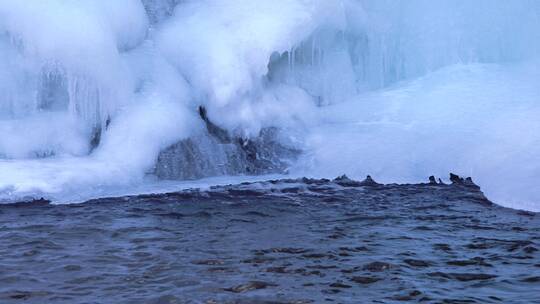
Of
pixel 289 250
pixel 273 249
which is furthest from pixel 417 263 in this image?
pixel 273 249

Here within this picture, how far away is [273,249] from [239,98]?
5.28 meters

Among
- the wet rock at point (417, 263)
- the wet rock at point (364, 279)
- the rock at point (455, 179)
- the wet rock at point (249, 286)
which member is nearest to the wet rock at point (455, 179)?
the rock at point (455, 179)

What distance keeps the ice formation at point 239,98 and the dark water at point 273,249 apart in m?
1.12

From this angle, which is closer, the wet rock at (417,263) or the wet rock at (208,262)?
the wet rock at (417,263)

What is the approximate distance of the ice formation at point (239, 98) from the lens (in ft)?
30.5

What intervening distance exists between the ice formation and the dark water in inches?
44.3

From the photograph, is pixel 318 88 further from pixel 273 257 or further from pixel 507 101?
pixel 273 257

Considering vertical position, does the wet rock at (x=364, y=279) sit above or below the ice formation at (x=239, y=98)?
below

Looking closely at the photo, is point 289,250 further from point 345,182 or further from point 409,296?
point 345,182

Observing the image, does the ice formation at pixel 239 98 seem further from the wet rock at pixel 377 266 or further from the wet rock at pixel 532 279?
the wet rock at pixel 377 266

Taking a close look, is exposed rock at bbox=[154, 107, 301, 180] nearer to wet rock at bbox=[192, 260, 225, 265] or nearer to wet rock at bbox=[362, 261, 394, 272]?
wet rock at bbox=[192, 260, 225, 265]

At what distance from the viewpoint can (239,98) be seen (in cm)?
1072

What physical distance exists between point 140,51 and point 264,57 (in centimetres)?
232

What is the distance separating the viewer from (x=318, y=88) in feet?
41.0
